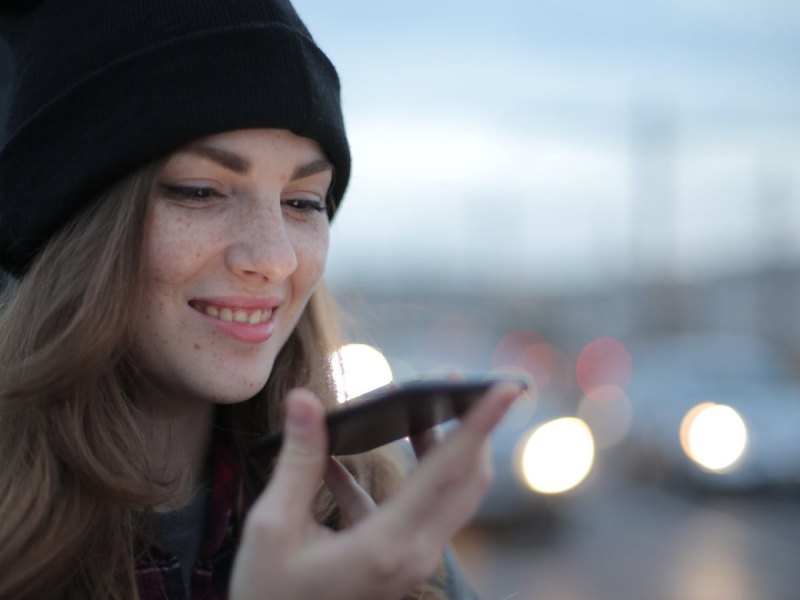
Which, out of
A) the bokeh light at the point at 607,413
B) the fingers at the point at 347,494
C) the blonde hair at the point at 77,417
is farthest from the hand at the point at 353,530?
the bokeh light at the point at 607,413

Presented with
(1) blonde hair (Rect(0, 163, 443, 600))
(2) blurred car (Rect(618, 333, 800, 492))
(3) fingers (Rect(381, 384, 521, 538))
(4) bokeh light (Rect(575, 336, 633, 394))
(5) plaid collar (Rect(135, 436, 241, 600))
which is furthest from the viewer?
(4) bokeh light (Rect(575, 336, 633, 394))

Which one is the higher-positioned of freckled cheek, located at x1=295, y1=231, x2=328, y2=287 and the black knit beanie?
the black knit beanie

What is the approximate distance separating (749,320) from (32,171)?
4419 cm

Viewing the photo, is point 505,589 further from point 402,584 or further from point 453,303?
point 453,303

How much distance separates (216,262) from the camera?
75.0 inches

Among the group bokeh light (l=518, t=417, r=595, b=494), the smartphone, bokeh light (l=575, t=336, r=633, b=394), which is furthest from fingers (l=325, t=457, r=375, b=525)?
bokeh light (l=575, t=336, r=633, b=394)

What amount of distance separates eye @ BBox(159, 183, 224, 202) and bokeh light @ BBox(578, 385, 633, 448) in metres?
13.7

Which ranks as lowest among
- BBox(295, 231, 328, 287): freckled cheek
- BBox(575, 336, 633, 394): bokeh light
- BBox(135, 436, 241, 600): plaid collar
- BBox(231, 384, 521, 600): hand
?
BBox(575, 336, 633, 394): bokeh light

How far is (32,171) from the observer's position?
1.99 meters

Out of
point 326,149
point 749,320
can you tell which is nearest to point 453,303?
point 749,320

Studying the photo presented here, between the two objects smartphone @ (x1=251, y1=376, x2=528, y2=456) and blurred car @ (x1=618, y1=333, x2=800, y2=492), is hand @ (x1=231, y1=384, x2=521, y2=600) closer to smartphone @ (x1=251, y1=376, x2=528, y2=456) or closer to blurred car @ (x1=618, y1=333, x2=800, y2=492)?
smartphone @ (x1=251, y1=376, x2=528, y2=456)

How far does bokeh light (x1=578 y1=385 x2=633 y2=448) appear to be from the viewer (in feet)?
53.6

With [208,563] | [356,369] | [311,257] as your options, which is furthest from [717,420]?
[208,563]

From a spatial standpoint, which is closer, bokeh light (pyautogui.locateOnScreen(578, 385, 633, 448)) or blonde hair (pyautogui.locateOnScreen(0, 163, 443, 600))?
blonde hair (pyautogui.locateOnScreen(0, 163, 443, 600))
